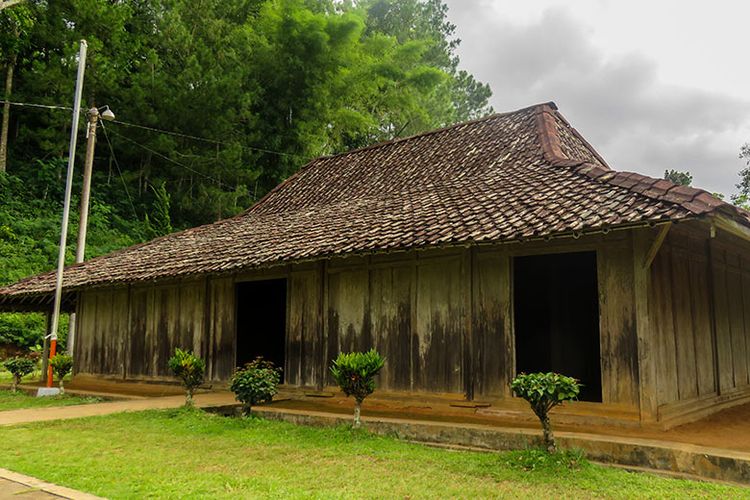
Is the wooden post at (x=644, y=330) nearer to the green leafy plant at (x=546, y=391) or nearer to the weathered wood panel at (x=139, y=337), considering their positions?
the green leafy plant at (x=546, y=391)

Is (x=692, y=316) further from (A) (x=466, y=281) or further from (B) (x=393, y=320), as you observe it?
(B) (x=393, y=320)

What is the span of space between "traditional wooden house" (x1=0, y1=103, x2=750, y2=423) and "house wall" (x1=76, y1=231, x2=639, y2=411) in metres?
0.02

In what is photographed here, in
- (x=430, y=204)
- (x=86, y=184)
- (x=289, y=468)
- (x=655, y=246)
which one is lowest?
(x=289, y=468)

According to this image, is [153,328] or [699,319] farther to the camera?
[153,328]

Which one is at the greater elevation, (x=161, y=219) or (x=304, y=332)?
(x=161, y=219)

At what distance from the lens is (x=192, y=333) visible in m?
11.6

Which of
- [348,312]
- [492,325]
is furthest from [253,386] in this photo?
[492,325]

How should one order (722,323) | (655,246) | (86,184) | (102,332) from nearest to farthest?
(655,246)
(722,323)
(102,332)
(86,184)

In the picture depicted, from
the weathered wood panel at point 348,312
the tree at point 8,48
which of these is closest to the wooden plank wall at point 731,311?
the weathered wood panel at point 348,312

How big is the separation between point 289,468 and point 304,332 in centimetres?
442

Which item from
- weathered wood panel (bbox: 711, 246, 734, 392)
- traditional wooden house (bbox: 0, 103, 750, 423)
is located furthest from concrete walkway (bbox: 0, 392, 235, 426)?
weathered wood panel (bbox: 711, 246, 734, 392)

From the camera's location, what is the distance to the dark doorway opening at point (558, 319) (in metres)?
11.1

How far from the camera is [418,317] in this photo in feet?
27.7

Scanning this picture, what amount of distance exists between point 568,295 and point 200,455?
793cm
